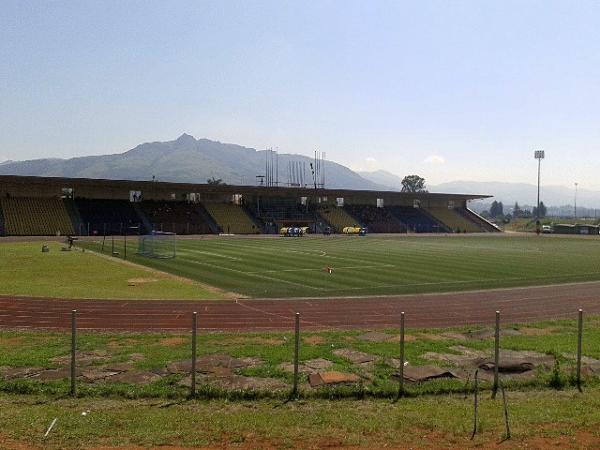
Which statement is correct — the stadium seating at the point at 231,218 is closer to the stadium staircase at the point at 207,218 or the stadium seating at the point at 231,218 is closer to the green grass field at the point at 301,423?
the stadium staircase at the point at 207,218

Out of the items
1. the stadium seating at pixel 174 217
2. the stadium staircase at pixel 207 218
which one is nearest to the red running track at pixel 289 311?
the stadium seating at pixel 174 217

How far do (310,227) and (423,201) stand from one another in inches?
1264

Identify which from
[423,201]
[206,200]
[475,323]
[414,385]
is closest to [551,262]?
[475,323]

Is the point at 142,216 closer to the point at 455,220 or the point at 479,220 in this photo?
the point at 455,220

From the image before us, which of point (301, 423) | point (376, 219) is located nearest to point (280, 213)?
point (376, 219)

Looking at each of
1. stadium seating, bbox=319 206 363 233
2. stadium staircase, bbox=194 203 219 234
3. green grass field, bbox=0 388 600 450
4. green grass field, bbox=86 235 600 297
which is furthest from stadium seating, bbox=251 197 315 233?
green grass field, bbox=0 388 600 450

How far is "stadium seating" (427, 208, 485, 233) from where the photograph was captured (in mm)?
105625

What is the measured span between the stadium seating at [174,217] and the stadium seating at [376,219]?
100ft

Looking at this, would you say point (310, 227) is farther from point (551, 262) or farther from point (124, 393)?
point (124, 393)

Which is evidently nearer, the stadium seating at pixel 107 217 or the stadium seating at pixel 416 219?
the stadium seating at pixel 107 217

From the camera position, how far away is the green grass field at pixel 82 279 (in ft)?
84.2

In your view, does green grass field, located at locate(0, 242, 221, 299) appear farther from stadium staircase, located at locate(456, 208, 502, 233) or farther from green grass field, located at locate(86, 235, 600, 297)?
stadium staircase, located at locate(456, 208, 502, 233)

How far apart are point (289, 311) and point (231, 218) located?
66855 millimetres

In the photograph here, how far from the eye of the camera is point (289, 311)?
2233cm
